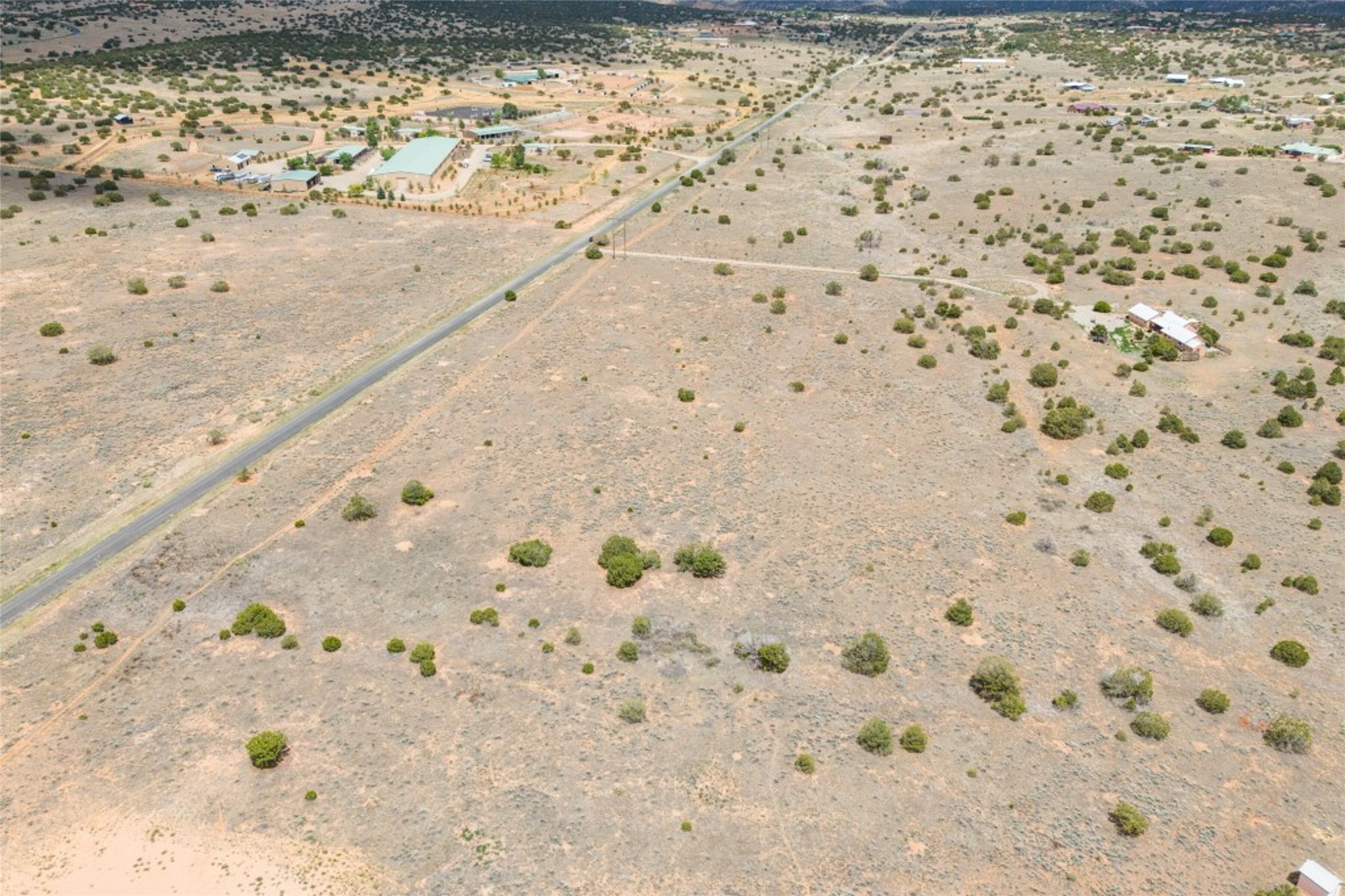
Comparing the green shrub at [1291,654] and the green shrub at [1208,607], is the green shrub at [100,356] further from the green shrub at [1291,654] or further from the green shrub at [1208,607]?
the green shrub at [1291,654]

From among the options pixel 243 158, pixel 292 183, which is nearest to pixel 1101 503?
pixel 292 183

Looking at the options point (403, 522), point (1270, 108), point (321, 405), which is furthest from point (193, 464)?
point (1270, 108)

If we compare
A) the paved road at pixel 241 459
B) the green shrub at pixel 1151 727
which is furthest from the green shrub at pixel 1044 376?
the paved road at pixel 241 459

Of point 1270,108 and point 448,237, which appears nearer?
point 448,237

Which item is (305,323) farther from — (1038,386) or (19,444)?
(1038,386)

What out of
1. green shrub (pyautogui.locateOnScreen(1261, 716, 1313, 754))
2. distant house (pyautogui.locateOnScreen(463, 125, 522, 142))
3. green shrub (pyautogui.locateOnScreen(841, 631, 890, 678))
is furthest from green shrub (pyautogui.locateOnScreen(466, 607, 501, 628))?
distant house (pyautogui.locateOnScreen(463, 125, 522, 142))
